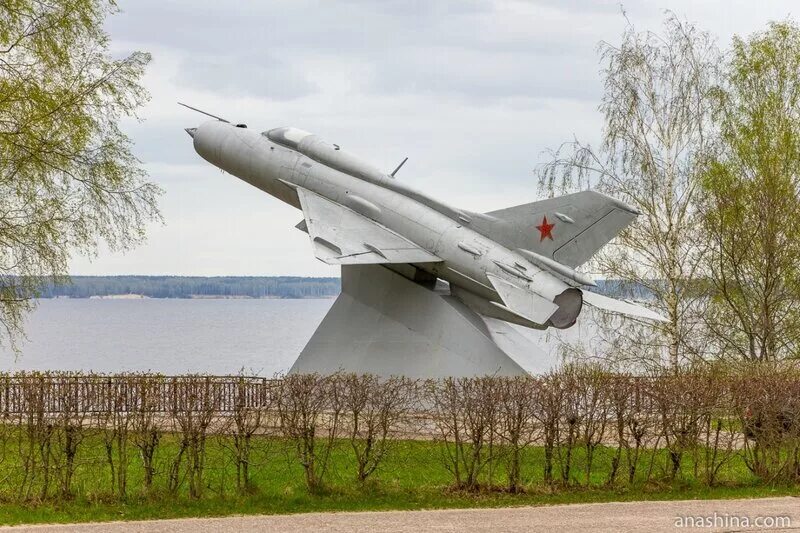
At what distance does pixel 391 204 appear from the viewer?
63.0 ft

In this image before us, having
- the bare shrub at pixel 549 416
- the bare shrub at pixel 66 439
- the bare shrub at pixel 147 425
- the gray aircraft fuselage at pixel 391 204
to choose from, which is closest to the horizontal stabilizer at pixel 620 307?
the gray aircraft fuselage at pixel 391 204

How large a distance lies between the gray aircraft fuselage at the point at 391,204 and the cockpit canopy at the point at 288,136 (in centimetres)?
2

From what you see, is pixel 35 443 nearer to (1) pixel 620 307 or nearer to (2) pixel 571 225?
(2) pixel 571 225

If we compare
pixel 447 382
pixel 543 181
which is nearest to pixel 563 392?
pixel 447 382

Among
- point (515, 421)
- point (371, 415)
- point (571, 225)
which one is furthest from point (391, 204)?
point (515, 421)

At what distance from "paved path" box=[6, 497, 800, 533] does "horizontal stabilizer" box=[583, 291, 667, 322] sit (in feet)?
23.0

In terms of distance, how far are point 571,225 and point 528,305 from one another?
69.1 inches

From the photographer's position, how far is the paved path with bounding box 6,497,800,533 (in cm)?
1041

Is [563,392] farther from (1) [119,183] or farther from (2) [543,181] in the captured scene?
(2) [543,181]

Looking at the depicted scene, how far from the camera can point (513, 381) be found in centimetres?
1338

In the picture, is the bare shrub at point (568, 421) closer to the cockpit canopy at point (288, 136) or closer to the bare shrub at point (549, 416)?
the bare shrub at point (549, 416)

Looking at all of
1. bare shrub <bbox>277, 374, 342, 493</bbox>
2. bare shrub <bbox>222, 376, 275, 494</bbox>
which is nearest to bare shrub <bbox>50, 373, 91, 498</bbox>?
bare shrub <bbox>222, 376, 275, 494</bbox>

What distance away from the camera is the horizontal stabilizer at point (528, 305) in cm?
1745

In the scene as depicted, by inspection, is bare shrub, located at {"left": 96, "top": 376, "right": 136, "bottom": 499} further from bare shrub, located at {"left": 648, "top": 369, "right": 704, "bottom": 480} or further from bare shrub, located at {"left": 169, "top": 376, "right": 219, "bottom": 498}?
bare shrub, located at {"left": 648, "top": 369, "right": 704, "bottom": 480}
